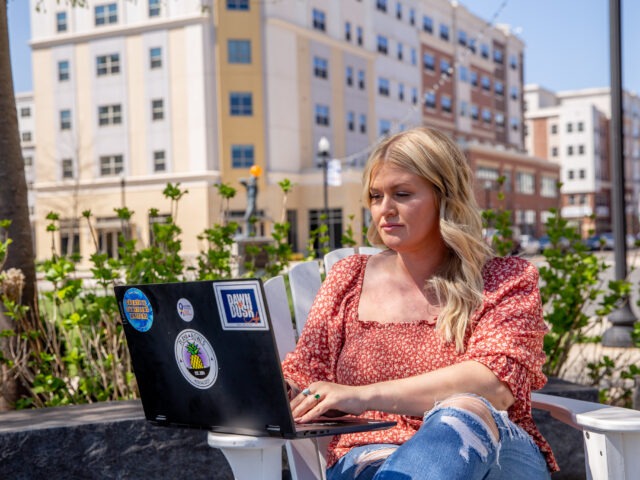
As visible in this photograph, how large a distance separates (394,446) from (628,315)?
8390 mm

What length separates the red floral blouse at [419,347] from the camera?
103 inches

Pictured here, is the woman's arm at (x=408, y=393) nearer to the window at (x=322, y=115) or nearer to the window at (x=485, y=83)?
the window at (x=322, y=115)

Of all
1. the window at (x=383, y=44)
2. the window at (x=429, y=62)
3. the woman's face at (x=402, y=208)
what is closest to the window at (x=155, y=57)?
the window at (x=383, y=44)

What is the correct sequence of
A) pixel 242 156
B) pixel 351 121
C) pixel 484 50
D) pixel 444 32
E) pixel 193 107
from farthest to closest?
pixel 484 50
pixel 444 32
pixel 351 121
pixel 242 156
pixel 193 107

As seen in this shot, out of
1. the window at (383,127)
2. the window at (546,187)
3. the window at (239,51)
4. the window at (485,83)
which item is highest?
the window at (485,83)

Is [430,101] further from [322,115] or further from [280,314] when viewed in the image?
[280,314]

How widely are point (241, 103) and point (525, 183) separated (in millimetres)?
32303

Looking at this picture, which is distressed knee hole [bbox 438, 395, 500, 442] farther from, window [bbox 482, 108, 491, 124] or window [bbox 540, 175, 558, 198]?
window [bbox 540, 175, 558, 198]

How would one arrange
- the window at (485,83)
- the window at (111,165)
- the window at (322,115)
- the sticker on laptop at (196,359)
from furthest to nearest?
the window at (485,83) < the window at (322,115) < the window at (111,165) < the sticker on laptop at (196,359)

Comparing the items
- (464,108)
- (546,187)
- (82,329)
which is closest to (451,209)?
(82,329)

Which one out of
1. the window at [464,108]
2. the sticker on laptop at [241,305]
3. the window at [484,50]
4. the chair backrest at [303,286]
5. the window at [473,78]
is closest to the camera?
the sticker on laptop at [241,305]

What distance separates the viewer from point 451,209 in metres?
2.78

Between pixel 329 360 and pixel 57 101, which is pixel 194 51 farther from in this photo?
pixel 329 360

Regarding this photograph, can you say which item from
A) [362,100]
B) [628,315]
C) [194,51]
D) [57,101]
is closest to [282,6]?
[194,51]
